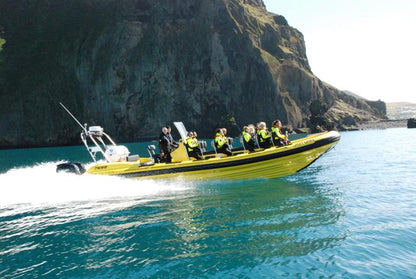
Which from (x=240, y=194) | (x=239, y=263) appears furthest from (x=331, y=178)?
(x=239, y=263)

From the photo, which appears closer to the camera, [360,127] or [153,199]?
[153,199]

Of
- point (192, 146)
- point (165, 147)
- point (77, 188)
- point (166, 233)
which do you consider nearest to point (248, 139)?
point (192, 146)

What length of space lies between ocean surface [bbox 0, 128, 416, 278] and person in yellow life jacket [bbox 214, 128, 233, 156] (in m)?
1.93

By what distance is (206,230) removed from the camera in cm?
785

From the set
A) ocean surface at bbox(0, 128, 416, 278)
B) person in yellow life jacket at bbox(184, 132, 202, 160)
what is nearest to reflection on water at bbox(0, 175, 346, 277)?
ocean surface at bbox(0, 128, 416, 278)

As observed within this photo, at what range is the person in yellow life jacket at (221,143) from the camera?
14.9m

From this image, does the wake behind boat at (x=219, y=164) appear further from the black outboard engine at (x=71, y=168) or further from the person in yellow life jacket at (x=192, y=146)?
the person in yellow life jacket at (x=192, y=146)

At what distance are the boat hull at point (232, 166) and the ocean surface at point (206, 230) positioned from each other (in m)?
0.48

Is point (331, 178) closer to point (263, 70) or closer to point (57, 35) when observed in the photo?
point (263, 70)

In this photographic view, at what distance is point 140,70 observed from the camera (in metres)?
87.1

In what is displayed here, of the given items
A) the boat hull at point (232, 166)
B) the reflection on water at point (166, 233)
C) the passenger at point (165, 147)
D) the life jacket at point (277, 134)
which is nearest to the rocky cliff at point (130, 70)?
the life jacket at point (277, 134)

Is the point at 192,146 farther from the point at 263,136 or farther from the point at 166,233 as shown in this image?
the point at 166,233

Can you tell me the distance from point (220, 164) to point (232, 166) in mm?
527

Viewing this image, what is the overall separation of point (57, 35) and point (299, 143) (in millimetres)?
96351
